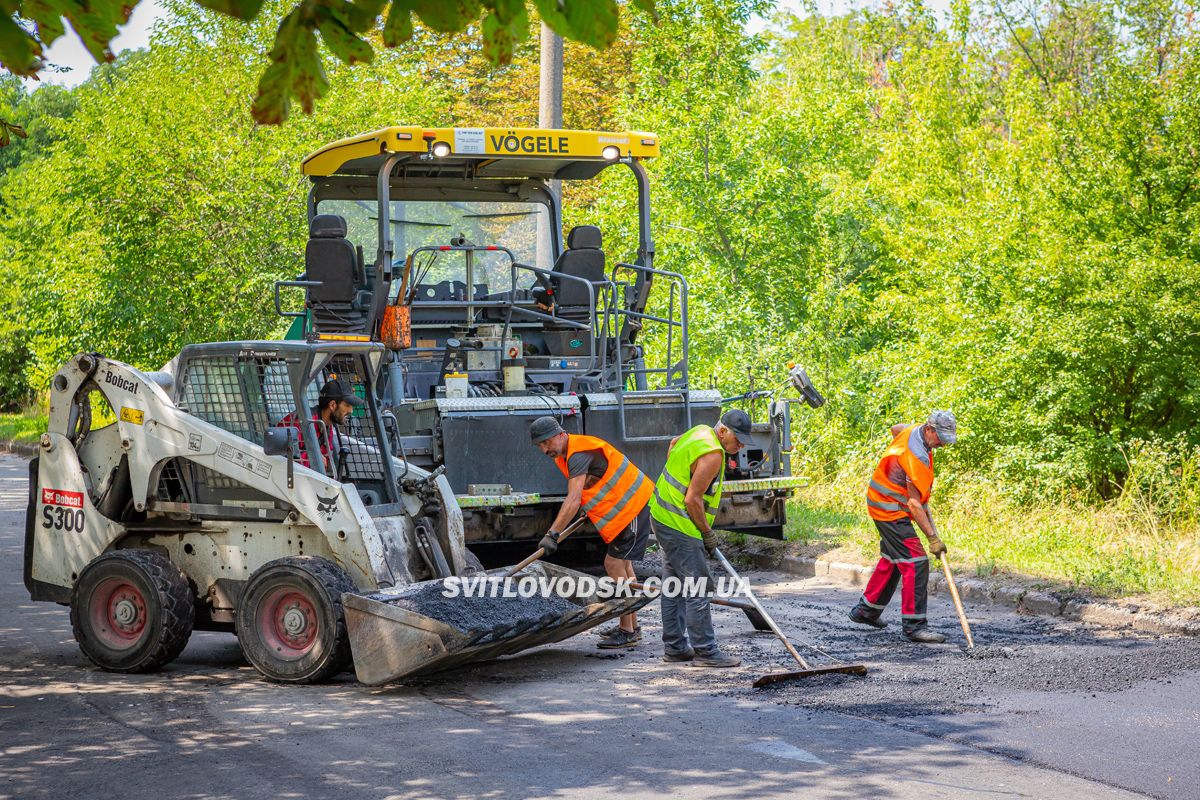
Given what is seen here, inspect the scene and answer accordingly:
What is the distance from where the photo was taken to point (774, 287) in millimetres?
19000

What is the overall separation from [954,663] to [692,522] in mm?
1695

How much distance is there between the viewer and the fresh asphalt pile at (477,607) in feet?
24.1

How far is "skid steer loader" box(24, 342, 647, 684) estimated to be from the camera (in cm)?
758

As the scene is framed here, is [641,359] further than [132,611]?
Yes

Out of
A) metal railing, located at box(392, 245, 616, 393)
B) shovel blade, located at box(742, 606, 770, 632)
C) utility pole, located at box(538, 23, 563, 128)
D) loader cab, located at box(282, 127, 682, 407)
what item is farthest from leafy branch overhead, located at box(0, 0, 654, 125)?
utility pole, located at box(538, 23, 563, 128)

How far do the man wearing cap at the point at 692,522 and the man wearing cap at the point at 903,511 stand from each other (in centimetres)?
140

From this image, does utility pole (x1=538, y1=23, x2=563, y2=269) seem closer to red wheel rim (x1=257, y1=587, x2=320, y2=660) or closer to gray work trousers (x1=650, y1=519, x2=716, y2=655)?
gray work trousers (x1=650, y1=519, x2=716, y2=655)

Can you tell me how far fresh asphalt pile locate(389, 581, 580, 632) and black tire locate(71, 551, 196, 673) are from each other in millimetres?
1387

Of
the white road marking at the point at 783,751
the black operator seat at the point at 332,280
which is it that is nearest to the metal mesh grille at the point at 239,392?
the black operator seat at the point at 332,280

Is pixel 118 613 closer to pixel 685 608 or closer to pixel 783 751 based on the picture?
pixel 685 608

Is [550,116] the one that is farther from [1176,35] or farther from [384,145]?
[1176,35]

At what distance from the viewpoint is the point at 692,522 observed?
8.34m

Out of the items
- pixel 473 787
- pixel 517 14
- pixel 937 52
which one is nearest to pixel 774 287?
pixel 937 52

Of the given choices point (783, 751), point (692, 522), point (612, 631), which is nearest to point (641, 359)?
point (612, 631)
